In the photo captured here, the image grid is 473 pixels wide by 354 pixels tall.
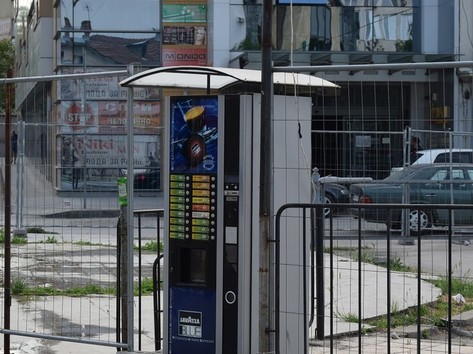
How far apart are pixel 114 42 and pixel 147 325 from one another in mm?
22499

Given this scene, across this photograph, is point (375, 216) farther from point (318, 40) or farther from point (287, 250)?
point (318, 40)

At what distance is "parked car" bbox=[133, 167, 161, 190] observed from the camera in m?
7.73

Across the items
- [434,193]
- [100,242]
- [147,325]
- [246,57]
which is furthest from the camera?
[246,57]

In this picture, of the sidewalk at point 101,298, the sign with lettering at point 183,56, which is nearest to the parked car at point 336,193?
the sidewalk at point 101,298

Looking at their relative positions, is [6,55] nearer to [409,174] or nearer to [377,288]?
[409,174]

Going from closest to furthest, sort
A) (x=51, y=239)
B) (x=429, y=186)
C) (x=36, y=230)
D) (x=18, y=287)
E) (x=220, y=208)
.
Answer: (x=220, y=208) → (x=51, y=239) → (x=36, y=230) → (x=18, y=287) → (x=429, y=186)

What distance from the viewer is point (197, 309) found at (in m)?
6.70

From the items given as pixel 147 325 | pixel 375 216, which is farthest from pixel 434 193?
pixel 147 325

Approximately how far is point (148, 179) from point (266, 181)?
5.85ft

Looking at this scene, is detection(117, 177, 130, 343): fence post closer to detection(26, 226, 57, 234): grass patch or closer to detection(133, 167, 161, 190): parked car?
detection(133, 167, 161, 190): parked car

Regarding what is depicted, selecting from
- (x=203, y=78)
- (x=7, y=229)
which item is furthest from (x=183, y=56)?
(x=203, y=78)

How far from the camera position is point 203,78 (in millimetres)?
7141

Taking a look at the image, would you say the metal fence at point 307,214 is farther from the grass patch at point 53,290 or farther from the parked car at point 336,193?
the parked car at point 336,193

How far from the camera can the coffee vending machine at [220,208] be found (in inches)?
256
